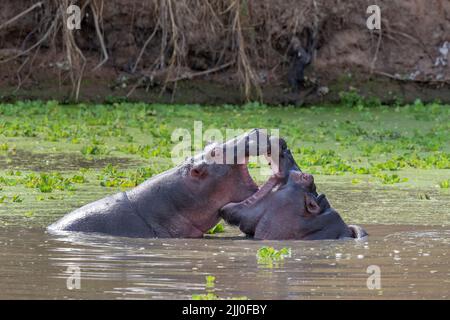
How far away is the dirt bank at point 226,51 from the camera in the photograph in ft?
58.3

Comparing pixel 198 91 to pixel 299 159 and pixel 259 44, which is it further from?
pixel 299 159

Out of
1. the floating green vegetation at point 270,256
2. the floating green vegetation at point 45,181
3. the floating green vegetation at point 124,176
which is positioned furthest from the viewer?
the floating green vegetation at point 124,176

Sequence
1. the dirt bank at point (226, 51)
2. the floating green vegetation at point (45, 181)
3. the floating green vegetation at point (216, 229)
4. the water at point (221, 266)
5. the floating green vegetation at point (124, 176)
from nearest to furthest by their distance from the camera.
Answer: the water at point (221, 266) → the floating green vegetation at point (216, 229) → the floating green vegetation at point (45, 181) → the floating green vegetation at point (124, 176) → the dirt bank at point (226, 51)

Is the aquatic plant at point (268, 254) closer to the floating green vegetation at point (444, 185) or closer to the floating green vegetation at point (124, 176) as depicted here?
the floating green vegetation at point (124, 176)

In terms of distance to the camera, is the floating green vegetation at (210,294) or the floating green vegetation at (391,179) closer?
→ the floating green vegetation at (210,294)

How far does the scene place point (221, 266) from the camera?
7227 millimetres

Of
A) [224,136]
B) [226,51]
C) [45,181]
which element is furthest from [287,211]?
[226,51]

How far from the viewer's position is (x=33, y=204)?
32.5 feet

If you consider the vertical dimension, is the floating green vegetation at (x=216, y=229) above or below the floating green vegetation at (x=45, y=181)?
below

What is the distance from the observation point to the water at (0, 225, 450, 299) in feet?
21.1

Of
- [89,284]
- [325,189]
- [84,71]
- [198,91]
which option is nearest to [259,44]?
[198,91]

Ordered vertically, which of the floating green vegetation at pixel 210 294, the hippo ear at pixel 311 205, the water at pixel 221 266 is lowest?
the water at pixel 221 266

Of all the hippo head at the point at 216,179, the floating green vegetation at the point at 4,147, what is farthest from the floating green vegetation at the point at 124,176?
the hippo head at the point at 216,179

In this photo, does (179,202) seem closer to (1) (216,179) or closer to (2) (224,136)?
(1) (216,179)
